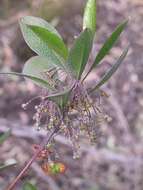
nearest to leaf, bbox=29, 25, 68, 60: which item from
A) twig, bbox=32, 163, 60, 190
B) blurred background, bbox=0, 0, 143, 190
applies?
blurred background, bbox=0, 0, 143, 190

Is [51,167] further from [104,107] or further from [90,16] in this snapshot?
[104,107]

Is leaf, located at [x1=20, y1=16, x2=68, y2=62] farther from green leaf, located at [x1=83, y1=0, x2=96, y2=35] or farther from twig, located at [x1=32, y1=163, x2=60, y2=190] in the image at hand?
twig, located at [x1=32, y1=163, x2=60, y2=190]

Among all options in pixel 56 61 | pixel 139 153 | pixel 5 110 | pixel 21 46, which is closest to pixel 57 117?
pixel 56 61

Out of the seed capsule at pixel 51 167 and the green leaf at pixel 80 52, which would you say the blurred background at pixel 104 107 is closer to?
the seed capsule at pixel 51 167

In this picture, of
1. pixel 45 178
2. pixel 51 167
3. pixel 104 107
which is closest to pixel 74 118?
pixel 51 167

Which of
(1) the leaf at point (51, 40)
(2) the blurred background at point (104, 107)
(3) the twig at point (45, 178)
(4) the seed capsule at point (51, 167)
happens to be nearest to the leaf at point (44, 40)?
(1) the leaf at point (51, 40)

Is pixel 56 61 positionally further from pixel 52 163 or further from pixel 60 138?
pixel 60 138
